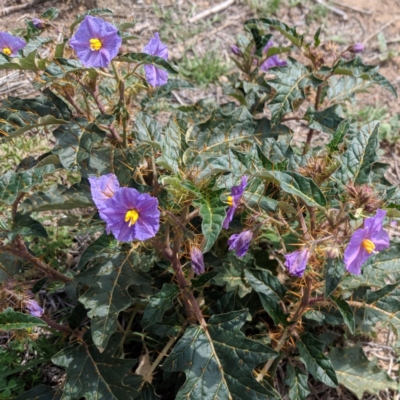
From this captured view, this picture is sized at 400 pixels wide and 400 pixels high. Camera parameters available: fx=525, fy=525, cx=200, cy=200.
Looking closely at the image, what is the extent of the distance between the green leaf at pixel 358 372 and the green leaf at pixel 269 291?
50 cm

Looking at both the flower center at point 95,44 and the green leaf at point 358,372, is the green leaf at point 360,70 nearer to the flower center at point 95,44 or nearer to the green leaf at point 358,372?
the flower center at point 95,44

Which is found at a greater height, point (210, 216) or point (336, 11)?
point (210, 216)

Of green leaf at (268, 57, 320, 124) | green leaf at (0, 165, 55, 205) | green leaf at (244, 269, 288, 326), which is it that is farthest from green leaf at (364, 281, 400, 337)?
green leaf at (0, 165, 55, 205)

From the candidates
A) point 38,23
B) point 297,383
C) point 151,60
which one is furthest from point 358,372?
point 38,23

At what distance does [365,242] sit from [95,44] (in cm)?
123

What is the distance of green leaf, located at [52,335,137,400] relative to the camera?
213 centimetres

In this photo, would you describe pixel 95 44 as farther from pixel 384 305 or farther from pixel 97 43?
pixel 384 305

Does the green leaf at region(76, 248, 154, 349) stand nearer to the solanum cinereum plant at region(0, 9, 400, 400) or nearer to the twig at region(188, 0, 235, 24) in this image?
the solanum cinereum plant at region(0, 9, 400, 400)

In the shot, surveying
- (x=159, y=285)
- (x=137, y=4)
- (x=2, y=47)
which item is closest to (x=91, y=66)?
(x=2, y=47)

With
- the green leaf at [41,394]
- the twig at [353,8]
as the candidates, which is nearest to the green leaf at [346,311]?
the green leaf at [41,394]

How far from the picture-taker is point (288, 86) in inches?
104

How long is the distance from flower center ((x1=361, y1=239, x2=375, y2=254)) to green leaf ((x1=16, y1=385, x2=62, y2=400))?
1433 mm

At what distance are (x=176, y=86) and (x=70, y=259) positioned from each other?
115 centimetres

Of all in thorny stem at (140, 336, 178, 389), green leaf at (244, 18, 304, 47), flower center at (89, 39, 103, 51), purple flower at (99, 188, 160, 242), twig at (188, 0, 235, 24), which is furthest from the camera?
twig at (188, 0, 235, 24)
